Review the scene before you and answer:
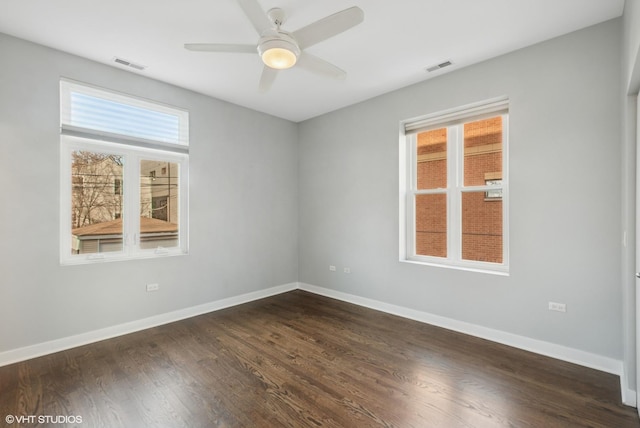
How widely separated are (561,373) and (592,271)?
0.91 meters

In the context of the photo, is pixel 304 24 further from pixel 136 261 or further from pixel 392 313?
pixel 392 313

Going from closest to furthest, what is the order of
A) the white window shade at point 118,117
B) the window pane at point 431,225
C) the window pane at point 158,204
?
the white window shade at point 118,117 < the window pane at point 158,204 < the window pane at point 431,225

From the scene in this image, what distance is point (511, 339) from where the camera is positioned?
3010 mm

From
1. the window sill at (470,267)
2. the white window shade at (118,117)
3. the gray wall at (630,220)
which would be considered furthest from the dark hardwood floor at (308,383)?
the white window shade at (118,117)

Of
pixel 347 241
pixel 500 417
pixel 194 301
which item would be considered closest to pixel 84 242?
pixel 194 301

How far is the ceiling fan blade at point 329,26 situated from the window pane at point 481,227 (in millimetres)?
2413

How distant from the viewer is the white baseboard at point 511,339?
2.55 metres

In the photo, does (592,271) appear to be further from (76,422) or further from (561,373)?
(76,422)

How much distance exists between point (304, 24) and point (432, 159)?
7.28 ft

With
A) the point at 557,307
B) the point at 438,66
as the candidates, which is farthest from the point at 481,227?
the point at 438,66

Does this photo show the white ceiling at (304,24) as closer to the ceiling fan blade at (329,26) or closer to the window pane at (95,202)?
the ceiling fan blade at (329,26)

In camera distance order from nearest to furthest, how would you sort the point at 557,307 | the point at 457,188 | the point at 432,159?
the point at 557,307 → the point at 457,188 → the point at 432,159

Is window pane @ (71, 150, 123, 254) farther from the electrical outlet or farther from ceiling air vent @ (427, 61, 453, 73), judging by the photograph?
the electrical outlet

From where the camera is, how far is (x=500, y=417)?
1.98 meters
